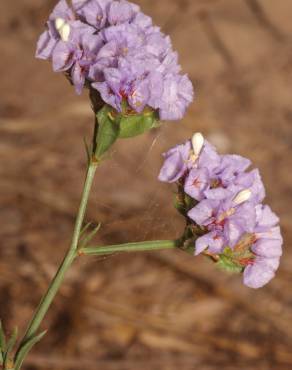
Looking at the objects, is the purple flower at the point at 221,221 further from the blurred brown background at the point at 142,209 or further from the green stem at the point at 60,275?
the blurred brown background at the point at 142,209

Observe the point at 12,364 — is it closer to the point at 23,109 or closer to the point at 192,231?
the point at 192,231

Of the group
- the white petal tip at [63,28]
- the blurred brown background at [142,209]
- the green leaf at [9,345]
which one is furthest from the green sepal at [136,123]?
the blurred brown background at [142,209]

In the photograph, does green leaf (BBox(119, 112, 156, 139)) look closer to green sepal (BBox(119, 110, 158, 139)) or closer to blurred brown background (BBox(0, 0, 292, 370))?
green sepal (BBox(119, 110, 158, 139))

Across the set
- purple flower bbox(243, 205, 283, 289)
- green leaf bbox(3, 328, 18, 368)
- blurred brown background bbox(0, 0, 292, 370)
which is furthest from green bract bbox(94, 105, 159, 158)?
blurred brown background bbox(0, 0, 292, 370)

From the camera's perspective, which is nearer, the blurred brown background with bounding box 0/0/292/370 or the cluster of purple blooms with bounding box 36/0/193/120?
the cluster of purple blooms with bounding box 36/0/193/120

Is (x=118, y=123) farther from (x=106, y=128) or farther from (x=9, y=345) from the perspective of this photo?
(x=9, y=345)

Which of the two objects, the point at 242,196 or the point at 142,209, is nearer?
the point at 242,196

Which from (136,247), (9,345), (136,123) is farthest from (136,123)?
(9,345)
